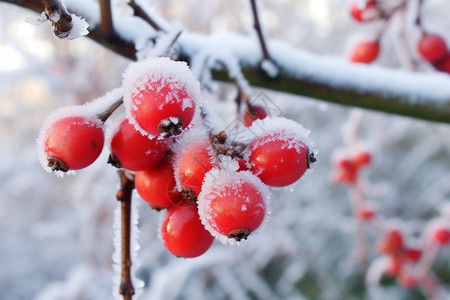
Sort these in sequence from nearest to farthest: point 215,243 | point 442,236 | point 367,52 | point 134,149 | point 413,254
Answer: point 134,149 < point 367,52 < point 442,236 < point 413,254 < point 215,243

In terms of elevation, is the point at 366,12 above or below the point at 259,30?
below

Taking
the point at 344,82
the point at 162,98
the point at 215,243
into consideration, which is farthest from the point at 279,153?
the point at 215,243

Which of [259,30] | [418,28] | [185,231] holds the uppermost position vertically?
[259,30]

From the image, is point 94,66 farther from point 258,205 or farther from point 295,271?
point 258,205

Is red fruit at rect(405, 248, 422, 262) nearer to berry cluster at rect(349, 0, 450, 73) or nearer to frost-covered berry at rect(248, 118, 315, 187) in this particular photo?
berry cluster at rect(349, 0, 450, 73)

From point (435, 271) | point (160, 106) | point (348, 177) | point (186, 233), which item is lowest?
point (435, 271)

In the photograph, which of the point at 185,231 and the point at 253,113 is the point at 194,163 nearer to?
the point at 185,231

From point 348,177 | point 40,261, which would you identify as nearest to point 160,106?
point 348,177
